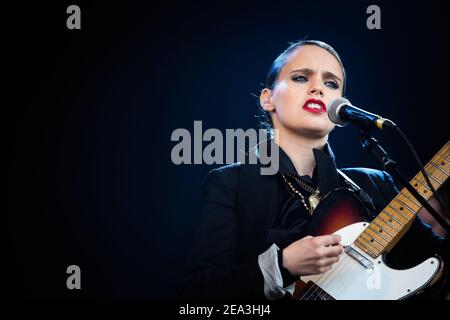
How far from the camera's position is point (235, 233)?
1995mm

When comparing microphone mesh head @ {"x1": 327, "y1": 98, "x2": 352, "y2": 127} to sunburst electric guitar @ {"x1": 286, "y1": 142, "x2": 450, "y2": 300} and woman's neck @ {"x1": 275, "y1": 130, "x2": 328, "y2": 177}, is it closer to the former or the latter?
sunburst electric guitar @ {"x1": 286, "y1": 142, "x2": 450, "y2": 300}

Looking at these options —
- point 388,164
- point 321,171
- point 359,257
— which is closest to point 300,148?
point 321,171

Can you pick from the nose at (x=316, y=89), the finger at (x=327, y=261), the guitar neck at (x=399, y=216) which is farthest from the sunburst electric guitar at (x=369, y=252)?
the nose at (x=316, y=89)

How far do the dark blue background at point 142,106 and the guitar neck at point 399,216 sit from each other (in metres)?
0.88

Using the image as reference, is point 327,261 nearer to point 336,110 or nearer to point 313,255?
point 313,255

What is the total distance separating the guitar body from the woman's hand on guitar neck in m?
0.07

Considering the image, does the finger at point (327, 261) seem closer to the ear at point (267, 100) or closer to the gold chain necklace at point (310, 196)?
the gold chain necklace at point (310, 196)

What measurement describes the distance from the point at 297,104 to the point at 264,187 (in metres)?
0.40

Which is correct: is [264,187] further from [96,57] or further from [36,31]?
[36,31]

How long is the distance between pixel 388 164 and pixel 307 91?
77cm

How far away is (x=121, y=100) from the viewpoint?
8.45ft

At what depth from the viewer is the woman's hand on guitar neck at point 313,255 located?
167cm

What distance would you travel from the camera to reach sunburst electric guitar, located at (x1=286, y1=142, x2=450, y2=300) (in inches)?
65.6

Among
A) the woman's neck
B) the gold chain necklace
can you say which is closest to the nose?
the woman's neck
